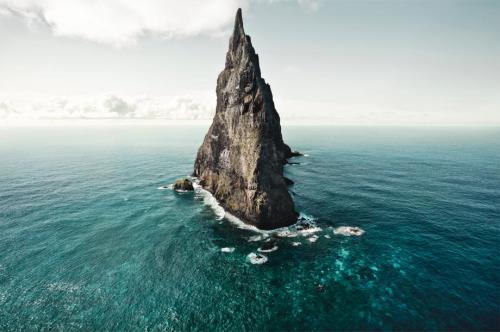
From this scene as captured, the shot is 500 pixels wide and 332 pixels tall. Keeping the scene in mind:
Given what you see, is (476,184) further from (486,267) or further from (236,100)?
(236,100)

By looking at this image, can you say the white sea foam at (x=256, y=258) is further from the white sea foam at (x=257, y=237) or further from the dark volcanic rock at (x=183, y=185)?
the dark volcanic rock at (x=183, y=185)

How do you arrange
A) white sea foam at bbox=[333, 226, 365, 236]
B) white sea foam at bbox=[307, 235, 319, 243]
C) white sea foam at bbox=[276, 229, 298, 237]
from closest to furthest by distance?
white sea foam at bbox=[307, 235, 319, 243], white sea foam at bbox=[276, 229, 298, 237], white sea foam at bbox=[333, 226, 365, 236]

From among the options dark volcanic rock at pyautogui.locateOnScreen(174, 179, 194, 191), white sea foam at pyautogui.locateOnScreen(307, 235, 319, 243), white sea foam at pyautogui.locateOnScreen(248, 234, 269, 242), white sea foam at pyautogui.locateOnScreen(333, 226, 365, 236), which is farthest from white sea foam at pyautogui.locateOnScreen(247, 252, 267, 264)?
dark volcanic rock at pyautogui.locateOnScreen(174, 179, 194, 191)

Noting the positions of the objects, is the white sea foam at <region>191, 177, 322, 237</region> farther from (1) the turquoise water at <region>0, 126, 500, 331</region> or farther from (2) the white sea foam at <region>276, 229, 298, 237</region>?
(1) the turquoise water at <region>0, 126, 500, 331</region>

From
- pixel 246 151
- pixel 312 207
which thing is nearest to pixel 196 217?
pixel 246 151

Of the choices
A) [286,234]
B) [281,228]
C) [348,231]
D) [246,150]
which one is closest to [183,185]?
[246,150]

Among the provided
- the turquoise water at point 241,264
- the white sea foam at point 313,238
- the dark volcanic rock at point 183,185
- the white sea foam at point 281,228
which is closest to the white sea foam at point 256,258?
the turquoise water at point 241,264

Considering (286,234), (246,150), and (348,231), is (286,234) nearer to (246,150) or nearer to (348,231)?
(348,231)
